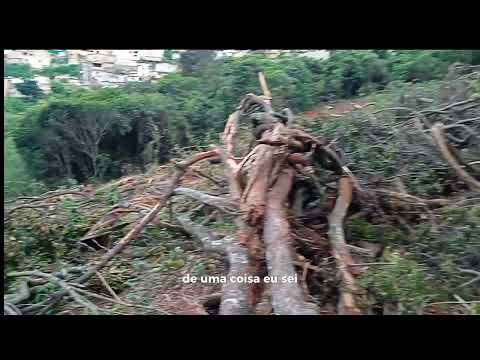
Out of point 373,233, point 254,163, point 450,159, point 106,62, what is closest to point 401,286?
point 373,233

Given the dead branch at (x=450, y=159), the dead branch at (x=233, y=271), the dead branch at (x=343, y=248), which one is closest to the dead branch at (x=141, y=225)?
the dead branch at (x=233, y=271)

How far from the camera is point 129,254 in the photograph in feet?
8.29

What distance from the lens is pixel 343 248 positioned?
8.12ft

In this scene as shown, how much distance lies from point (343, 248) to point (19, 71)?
1.69 metres

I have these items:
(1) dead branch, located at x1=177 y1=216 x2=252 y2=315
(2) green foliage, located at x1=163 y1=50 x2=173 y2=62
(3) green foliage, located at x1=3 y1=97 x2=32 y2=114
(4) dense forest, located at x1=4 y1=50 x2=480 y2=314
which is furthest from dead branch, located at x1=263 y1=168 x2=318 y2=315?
(3) green foliage, located at x1=3 y1=97 x2=32 y2=114

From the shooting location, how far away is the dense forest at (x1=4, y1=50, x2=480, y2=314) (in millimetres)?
2479

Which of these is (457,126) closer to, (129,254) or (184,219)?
(184,219)

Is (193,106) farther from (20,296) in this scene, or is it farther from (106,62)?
(20,296)

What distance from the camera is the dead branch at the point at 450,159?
2516 mm

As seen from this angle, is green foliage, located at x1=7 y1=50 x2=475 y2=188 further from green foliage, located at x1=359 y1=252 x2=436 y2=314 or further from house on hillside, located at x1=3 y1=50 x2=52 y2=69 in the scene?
green foliage, located at x1=359 y1=252 x2=436 y2=314
